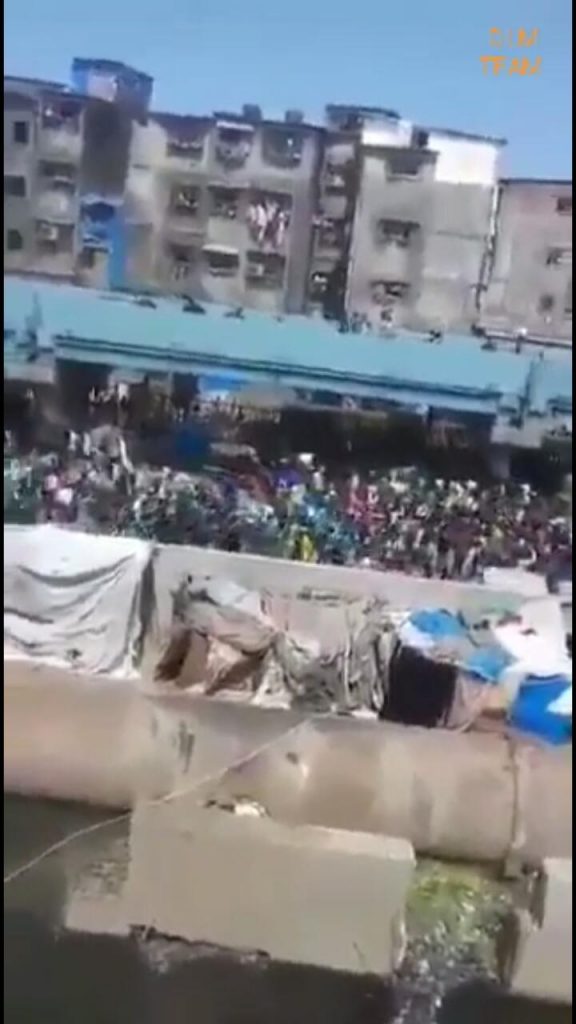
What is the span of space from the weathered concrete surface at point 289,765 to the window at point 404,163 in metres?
0.49

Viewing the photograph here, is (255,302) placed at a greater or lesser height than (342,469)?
greater

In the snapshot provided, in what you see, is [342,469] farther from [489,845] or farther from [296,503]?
[489,845]

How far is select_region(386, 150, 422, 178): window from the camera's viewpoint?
107 cm

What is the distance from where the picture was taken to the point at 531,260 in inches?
42.1

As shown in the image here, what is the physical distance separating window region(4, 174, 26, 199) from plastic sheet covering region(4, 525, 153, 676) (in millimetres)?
297

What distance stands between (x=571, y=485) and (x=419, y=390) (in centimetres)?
16

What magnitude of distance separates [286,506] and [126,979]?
466 millimetres

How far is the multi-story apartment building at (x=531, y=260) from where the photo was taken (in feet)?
3.49

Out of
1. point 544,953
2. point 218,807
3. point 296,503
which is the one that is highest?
point 296,503

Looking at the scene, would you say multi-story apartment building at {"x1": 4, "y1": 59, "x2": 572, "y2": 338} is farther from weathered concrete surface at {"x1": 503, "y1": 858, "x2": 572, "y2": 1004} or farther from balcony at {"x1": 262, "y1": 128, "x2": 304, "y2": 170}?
weathered concrete surface at {"x1": 503, "y1": 858, "x2": 572, "y2": 1004}

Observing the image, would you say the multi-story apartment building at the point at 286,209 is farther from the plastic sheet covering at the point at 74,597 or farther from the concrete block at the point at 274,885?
the concrete block at the point at 274,885

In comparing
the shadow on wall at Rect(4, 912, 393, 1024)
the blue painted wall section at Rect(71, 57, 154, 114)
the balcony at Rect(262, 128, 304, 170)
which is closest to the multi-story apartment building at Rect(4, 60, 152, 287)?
the blue painted wall section at Rect(71, 57, 154, 114)

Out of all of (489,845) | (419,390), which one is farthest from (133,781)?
(419,390)

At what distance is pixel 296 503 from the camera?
113cm
